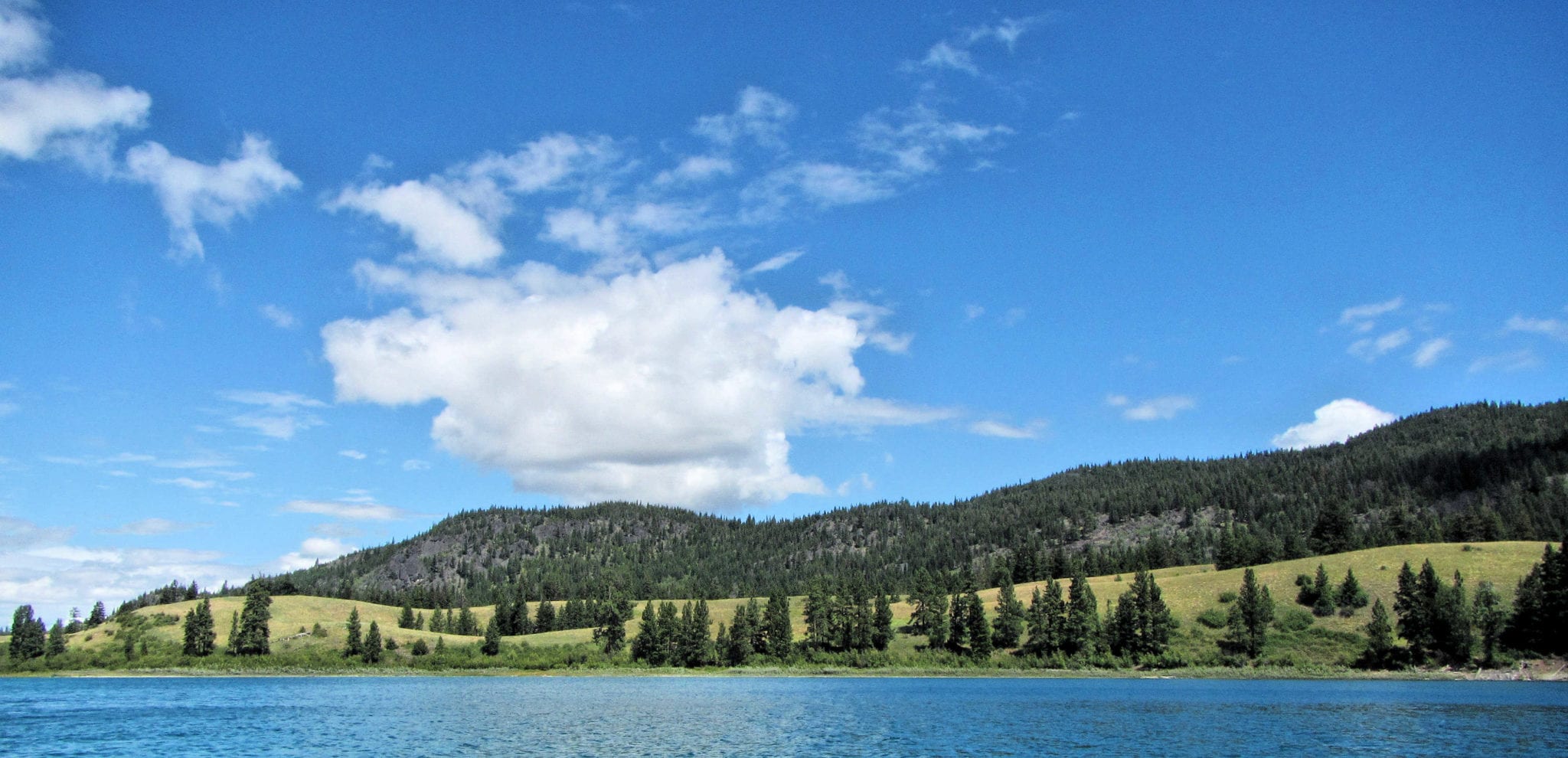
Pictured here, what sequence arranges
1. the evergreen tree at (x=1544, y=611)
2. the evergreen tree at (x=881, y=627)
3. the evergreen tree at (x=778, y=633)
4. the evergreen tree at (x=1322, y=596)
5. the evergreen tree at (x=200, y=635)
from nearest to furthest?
the evergreen tree at (x=1544, y=611), the evergreen tree at (x=1322, y=596), the evergreen tree at (x=881, y=627), the evergreen tree at (x=778, y=633), the evergreen tree at (x=200, y=635)

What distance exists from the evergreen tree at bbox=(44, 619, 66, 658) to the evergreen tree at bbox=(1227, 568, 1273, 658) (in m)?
193

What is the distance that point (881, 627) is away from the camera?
153125 mm

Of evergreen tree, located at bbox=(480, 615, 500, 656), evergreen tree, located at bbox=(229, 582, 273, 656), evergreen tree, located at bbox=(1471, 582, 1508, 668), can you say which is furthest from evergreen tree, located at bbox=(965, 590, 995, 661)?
evergreen tree, located at bbox=(229, 582, 273, 656)

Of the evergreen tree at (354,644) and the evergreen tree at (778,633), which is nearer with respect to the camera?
the evergreen tree at (778,633)

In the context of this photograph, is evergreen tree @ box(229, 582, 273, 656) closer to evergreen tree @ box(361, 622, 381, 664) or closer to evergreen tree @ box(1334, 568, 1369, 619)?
evergreen tree @ box(361, 622, 381, 664)

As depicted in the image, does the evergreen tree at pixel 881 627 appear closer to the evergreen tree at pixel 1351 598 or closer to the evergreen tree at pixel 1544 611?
the evergreen tree at pixel 1351 598

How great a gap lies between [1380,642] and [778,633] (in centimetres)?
8464

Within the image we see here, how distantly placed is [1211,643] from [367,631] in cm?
14594

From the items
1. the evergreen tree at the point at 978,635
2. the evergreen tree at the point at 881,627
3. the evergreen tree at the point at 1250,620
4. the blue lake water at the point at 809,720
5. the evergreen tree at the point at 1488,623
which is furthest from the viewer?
the evergreen tree at the point at 881,627

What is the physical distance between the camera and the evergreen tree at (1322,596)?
132 meters

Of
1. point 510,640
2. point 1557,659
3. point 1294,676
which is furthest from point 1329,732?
point 510,640

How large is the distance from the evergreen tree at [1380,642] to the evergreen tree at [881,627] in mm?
66549

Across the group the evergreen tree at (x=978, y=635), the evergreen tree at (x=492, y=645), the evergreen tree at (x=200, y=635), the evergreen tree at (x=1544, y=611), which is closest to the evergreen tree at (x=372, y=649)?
the evergreen tree at (x=492, y=645)

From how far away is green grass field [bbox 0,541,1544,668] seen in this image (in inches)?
5017
